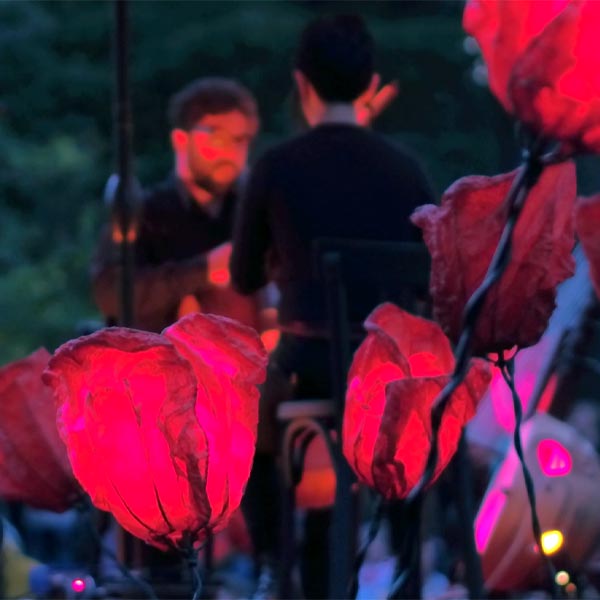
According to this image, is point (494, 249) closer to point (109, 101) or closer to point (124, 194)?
point (124, 194)

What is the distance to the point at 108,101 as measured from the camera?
12945 mm

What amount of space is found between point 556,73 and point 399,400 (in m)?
0.32

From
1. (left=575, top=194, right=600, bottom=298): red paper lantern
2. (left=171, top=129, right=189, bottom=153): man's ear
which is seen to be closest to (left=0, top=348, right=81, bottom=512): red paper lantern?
(left=575, top=194, right=600, bottom=298): red paper lantern

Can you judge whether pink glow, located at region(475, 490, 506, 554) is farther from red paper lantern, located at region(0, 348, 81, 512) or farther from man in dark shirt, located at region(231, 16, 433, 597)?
red paper lantern, located at region(0, 348, 81, 512)

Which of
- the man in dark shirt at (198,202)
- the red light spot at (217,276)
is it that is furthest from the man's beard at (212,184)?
the red light spot at (217,276)

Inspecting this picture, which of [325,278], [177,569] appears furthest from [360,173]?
[177,569]

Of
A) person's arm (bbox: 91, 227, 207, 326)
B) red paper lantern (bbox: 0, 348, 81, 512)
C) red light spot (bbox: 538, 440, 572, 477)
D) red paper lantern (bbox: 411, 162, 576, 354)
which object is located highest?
red paper lantern (bbox: 411, 162, 576, 354)

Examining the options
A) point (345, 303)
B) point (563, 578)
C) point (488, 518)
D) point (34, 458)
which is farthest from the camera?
point (488, 518)

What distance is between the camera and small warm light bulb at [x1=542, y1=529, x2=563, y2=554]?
2.82 metres

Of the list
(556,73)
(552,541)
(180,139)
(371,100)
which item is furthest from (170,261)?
(556,73)

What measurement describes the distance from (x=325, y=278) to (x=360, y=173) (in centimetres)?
41

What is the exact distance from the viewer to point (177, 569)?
128 inches

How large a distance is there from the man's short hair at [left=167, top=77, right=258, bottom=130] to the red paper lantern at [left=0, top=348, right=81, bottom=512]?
2.40 metres

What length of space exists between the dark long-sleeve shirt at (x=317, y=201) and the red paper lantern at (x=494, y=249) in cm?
182
